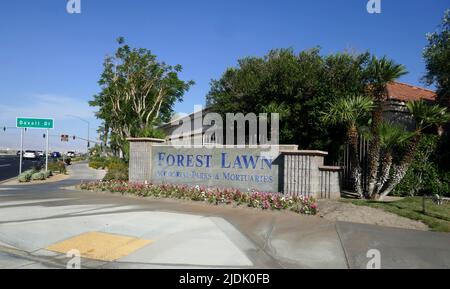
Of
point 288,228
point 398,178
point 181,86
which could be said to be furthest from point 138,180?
point 181,86

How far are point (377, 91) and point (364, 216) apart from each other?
4.60 metres

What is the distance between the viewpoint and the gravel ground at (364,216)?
7.92 meters

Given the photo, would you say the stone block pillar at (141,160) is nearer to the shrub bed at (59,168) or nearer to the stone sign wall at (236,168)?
the stone sign wall at (236,168)

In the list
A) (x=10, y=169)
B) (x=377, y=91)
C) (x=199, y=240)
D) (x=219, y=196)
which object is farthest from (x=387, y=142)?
(x=10, y=169)

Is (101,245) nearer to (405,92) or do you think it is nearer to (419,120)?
(419,120)

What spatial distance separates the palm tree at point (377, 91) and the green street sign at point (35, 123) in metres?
21.1

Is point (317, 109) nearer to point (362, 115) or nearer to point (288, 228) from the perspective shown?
point (362, 115)

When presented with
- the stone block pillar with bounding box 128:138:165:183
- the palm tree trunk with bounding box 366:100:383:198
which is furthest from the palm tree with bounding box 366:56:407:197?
the stone block pillar with bounding box 128:138:165:183

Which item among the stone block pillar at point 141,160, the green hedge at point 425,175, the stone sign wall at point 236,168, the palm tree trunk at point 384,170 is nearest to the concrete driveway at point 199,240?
the stone sign wall at point 236,168

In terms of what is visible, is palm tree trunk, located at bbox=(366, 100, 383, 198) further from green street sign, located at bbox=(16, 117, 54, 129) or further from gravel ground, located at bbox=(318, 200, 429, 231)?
green street sign, located at bbox=(16, 117, 54, 129)

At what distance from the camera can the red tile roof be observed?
52.9 ft

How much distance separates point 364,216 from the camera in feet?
27.9

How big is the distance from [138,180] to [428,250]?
11195 mm

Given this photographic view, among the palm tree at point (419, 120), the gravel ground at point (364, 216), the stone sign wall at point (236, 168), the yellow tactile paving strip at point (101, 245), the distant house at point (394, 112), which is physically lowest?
the yellow tactile paving strip at point (101, 245)
